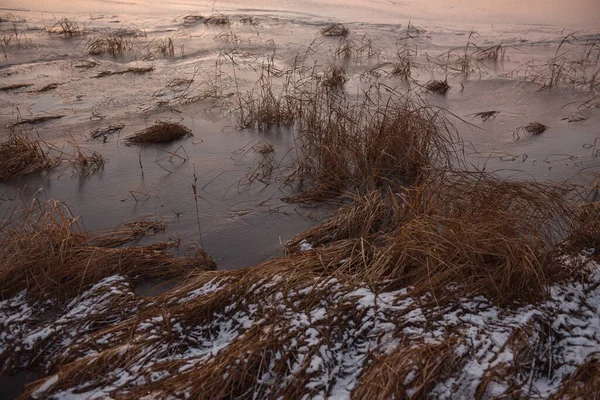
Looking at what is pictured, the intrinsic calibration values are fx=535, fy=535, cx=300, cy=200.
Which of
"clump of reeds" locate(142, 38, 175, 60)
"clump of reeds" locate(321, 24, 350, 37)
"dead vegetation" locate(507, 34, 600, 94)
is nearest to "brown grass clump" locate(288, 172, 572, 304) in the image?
"dead vegetation" locate(507, 34, 600, 94)

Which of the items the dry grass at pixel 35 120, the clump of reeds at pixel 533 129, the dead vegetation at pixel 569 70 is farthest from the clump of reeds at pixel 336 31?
the dry grass at pixel 35 120

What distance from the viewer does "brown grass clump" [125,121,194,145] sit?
4898 mm

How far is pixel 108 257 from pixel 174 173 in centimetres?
146

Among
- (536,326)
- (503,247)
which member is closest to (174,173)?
(503,247)

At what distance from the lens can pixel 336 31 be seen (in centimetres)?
851

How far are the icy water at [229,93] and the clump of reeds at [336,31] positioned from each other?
0.79 ft

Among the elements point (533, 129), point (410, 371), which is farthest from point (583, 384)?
point (533, 129)

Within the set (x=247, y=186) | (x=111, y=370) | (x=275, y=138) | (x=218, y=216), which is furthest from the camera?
(x=275, y=138)

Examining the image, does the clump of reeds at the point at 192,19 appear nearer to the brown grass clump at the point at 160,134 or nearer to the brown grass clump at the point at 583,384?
the brown grass clump at the point at 160,134

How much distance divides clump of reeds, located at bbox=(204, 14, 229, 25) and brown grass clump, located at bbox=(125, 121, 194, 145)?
4.73m

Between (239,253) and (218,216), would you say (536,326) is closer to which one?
(239,253)

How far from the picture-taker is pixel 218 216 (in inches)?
148

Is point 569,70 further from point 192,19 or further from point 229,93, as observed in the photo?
point 192,19

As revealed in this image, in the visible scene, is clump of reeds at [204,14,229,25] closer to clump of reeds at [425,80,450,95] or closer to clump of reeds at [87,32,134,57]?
clump of reeds at [87,32,134,57]
